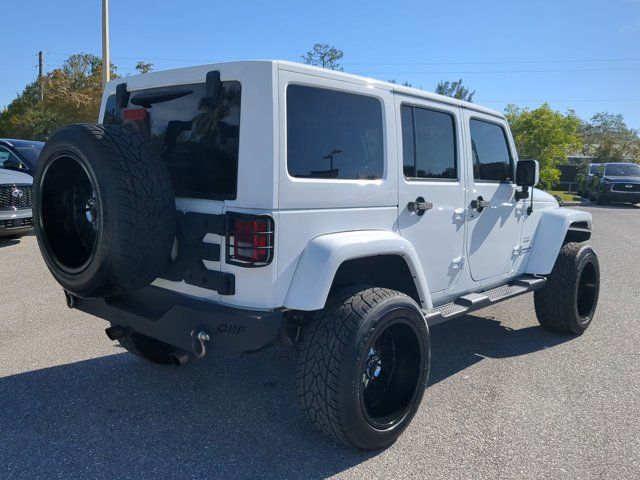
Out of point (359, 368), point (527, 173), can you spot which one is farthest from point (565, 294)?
point (359, 368)

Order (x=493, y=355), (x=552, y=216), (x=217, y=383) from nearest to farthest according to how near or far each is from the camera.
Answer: (x=217, y=383) < (x=493, y=355) < (x=552, y=216)

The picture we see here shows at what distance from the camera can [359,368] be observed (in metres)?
2.70

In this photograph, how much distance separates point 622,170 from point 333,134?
71.0ft

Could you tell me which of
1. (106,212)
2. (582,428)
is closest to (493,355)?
(582,428)

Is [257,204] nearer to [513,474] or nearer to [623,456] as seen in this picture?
[513,474]

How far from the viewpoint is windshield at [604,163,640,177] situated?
20703 millimetres

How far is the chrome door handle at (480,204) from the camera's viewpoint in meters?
3.92

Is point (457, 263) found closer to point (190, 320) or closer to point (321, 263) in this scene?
point (321, 263)

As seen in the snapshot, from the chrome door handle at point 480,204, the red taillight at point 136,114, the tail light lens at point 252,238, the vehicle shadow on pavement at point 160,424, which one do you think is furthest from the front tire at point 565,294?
the red taillight at point 136,114

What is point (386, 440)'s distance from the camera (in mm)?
2906

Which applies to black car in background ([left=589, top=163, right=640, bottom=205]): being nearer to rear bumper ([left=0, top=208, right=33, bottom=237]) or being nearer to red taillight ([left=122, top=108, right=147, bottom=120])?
rear bumper ([left=0, top=208, right=33, bottom=237])

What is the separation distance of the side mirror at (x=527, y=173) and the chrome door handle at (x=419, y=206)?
139cm

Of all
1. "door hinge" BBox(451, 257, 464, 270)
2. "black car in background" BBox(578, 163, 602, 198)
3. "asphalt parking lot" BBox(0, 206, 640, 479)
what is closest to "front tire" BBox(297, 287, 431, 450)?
"asphalt parking lot" BBox(0, 206, 640, 479)

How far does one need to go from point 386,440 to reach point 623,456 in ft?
4.31
